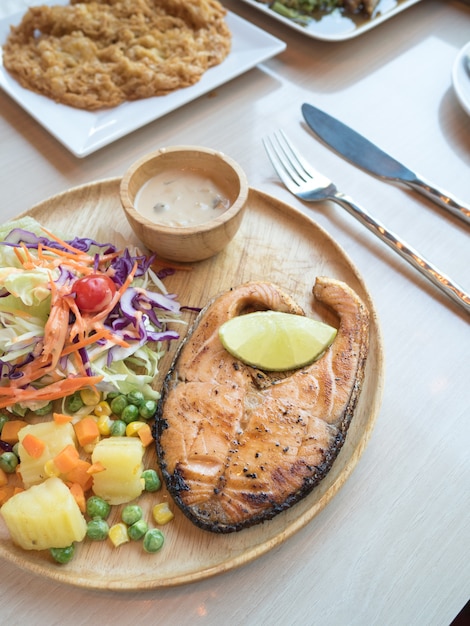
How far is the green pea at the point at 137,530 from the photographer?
1709 mm

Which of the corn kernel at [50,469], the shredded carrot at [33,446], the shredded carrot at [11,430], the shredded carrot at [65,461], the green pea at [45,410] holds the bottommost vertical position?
the shredded carrot at [11,430]

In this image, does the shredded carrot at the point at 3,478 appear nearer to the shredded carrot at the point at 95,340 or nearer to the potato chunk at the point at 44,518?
the potato chunk at the point at 44,518

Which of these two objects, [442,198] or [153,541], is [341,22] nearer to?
[442,198]

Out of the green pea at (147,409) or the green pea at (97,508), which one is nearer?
the green pea at (97,508)

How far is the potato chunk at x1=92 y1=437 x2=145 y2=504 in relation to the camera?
1752mm

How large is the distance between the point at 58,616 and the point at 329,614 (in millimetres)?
824

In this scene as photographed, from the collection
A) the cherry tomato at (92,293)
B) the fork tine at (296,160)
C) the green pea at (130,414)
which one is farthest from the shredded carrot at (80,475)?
the fork tine at (296,160)

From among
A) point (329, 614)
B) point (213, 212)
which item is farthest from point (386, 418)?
point (213, 212)

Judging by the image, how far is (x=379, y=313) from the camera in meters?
2.43

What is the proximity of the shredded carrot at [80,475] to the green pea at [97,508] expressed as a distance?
59mm

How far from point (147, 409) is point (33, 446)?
40 cm

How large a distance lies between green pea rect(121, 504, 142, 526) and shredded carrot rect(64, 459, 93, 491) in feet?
0.52

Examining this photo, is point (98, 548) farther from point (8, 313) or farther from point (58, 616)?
point (8, 313)

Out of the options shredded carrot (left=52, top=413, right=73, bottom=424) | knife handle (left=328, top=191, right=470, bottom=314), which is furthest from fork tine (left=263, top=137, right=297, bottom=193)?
shredded carrot (left=52, top=413, right=73, bottom=424)
